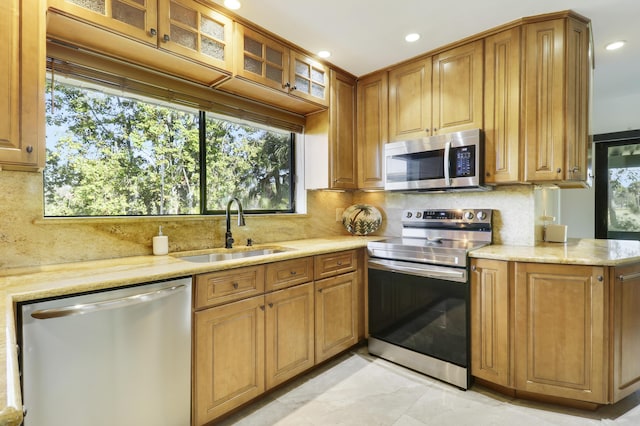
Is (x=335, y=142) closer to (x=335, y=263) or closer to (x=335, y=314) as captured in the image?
(x=335, y=263)

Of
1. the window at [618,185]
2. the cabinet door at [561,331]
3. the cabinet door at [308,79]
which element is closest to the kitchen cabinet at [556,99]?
the cabinet door at [561,331]

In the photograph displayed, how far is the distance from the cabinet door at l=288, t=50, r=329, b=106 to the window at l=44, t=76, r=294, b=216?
526mm

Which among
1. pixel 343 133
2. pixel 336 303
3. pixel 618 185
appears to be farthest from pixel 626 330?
pixel 618 185

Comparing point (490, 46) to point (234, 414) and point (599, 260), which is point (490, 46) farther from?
point (234, 414)

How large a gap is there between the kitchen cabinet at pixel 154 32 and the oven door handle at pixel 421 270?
178 cm

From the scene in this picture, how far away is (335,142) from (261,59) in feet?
3.21

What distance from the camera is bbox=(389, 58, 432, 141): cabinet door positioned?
8.93ft

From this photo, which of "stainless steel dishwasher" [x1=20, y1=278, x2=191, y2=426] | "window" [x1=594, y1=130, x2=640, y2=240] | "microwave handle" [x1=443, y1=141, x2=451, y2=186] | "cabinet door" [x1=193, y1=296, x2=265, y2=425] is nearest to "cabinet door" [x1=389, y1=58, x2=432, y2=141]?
"microwave handle" [x1=443, y1=141, x2=451, y2=186]

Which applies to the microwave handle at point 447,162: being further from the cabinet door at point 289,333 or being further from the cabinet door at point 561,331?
the cabinet door at point 289,333

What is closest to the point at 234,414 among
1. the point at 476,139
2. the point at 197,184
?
the point at 197,184

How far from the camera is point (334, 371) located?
7.97 feet

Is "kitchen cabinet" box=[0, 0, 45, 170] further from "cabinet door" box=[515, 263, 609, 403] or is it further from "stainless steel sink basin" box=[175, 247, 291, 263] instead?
"cabinet door" box=[515, 263, 609, 403]

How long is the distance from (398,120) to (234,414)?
8.37ft

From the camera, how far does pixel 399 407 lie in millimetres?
1990
